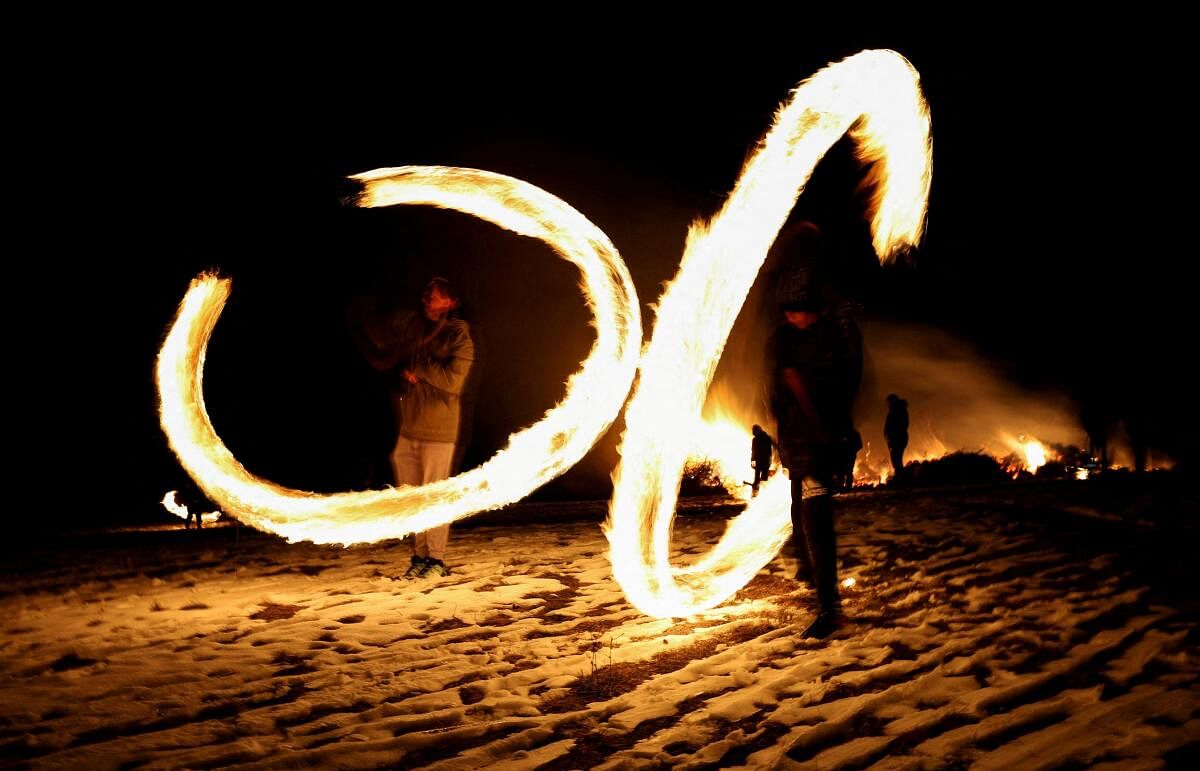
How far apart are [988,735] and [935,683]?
18.4 inches

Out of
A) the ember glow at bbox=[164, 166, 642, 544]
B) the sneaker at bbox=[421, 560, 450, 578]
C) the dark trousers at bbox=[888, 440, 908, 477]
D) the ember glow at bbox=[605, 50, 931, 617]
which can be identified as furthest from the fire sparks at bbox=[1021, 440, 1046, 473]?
the sneaker at bbox=[421, 560, 450, 578]

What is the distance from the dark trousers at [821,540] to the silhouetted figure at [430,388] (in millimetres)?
2427

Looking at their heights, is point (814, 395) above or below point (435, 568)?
above

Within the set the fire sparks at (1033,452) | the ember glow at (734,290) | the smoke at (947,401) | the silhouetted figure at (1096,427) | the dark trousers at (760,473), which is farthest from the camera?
the smoke at (947,401)

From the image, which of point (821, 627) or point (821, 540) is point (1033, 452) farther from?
point (821, 627)

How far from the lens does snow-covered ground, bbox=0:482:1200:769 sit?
2.64m

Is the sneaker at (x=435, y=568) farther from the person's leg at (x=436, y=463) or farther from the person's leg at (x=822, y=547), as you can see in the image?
the person's leg at (x=822, y=547)

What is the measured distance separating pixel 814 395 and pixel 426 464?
272 cm

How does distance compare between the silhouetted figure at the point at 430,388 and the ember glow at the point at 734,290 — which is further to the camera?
the silhouetted figure at the point at 430,388

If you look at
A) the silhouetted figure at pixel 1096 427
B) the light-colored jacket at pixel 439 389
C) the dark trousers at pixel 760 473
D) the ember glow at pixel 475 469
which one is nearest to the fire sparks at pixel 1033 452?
the silhouetted figure at pixel 1096 427

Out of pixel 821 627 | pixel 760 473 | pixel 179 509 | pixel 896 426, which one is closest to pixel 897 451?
pixel 896 426

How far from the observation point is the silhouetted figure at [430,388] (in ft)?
17.9

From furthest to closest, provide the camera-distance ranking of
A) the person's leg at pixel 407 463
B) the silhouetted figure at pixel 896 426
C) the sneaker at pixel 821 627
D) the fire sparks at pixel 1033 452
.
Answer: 1. the fire sparks at pixel 1033 452
2. the silhouetted figure at pixel 896 426
3. the person's leg at pixel 407 463
4. the sneaker at pixel 821 627

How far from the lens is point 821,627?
3803 mm
